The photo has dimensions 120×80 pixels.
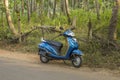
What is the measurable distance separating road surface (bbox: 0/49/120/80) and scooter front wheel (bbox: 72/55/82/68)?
0.50 feet

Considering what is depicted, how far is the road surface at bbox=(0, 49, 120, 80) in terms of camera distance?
886 centimetres

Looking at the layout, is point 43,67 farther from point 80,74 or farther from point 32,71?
point 80,74

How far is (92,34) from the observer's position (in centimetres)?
1252

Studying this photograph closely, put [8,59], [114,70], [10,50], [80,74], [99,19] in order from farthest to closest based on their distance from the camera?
[99,19] < [10,50] < [8,59] < [114,70] < [80,74]

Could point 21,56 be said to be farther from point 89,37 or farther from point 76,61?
point 76,61

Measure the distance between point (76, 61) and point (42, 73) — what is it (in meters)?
1.47

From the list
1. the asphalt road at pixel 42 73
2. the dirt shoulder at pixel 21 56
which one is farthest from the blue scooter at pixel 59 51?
the dirt shoulder at pixel 21 56

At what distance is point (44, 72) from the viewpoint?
31.6ft

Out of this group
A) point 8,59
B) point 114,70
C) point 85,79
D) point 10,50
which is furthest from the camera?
point 10,50

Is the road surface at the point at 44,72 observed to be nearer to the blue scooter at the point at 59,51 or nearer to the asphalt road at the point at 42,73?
the asphalt road at the point at 42,73

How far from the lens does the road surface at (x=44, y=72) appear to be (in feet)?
29.1

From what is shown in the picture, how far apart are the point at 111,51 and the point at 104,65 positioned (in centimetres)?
114

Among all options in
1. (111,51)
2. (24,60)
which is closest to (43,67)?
(24,60)

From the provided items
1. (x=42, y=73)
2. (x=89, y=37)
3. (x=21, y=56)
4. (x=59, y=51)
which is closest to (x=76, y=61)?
(x=59, y=51)
